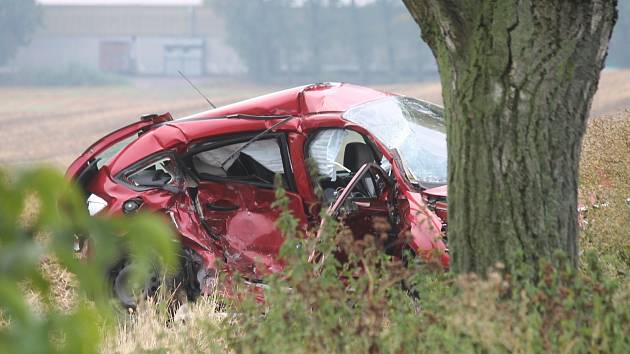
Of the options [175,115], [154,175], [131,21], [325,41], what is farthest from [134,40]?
[154,175]

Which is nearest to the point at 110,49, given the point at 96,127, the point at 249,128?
the point at 96,127

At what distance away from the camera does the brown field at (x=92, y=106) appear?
45.7 metres

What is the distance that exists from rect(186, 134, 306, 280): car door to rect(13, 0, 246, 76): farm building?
7775 cm

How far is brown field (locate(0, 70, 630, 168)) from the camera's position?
Answer: 45719mm

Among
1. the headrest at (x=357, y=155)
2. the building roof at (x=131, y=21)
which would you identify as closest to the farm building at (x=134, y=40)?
the building roof at (x=131, y=21)

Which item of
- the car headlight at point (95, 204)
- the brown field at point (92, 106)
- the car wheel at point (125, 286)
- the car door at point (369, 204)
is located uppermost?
the car door at point (369, 204)

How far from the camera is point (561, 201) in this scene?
4.91 meters

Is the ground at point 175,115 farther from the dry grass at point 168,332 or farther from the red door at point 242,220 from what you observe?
the red door at point 242,220

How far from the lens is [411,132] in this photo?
8.15 m

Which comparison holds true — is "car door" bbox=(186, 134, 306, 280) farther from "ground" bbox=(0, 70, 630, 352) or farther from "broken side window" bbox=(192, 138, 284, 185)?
"ground" bbox=(0, 70, 630, 352)

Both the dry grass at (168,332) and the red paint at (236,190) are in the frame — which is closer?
the dry grass at (168,332)

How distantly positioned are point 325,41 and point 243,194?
7499cm

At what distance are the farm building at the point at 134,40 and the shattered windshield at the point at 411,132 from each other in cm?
7772

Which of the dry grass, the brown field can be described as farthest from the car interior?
the brown field
